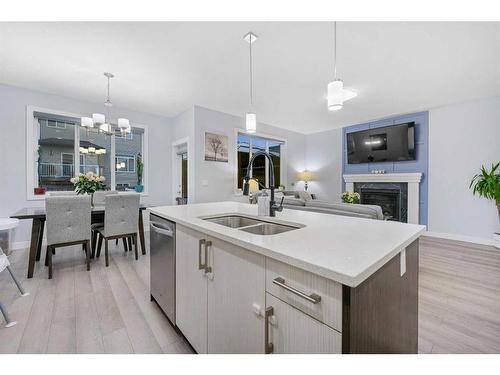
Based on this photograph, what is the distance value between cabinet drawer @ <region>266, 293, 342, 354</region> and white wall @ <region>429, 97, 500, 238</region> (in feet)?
16.6

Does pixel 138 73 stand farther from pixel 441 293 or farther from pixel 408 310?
pixel 441 293

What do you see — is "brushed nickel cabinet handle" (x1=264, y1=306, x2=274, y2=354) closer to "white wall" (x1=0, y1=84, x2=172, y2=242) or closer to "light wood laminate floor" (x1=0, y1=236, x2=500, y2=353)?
"light wood laminate floor" (x1=0, y1=236, x2=500, y2=353)

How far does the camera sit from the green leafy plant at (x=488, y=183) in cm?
344

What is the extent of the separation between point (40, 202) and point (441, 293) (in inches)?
221

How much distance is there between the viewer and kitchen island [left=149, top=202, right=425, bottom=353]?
0.66 meters

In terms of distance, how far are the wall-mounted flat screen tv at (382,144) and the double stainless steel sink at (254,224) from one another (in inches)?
182

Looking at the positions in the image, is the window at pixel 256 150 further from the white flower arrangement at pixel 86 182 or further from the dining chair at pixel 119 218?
the white flower arrangement at pixel 86 182

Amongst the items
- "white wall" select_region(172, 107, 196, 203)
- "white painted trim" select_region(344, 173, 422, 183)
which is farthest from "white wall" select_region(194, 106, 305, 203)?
"white painted trim" select_region(344, 173, 422, 183)

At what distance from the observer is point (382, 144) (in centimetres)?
511

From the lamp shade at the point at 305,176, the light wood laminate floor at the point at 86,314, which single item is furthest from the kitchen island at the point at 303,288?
the lamp shade at the point at 305,176

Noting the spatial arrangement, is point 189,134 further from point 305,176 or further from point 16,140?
point 305,176

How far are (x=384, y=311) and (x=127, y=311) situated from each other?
6.32 feet

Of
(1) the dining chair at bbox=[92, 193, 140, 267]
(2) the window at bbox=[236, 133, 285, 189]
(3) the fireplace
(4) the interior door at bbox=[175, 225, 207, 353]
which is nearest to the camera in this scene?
(4) the interior door at bbox=[175, 225, 207, 353]
